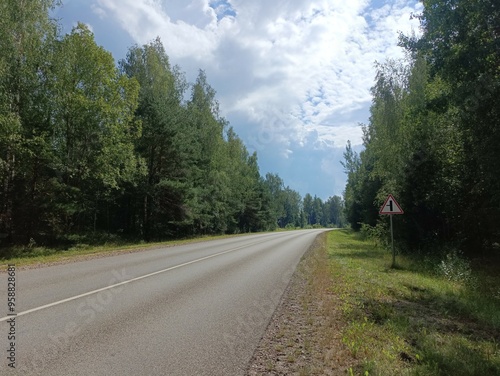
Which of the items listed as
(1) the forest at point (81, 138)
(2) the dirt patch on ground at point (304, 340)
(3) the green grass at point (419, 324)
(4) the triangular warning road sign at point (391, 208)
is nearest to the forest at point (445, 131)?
(4) the triangular warning road sign at point (391, 208)

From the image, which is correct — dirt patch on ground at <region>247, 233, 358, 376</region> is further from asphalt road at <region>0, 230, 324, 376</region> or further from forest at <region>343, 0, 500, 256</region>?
forest at <region>343, 0, 500, 256</region>

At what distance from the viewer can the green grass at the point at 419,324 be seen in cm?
440

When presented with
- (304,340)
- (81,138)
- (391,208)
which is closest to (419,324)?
(304,340)

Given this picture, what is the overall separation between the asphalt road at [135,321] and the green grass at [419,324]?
1635mm

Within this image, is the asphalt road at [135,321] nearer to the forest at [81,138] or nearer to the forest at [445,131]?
the forest at [445,131]

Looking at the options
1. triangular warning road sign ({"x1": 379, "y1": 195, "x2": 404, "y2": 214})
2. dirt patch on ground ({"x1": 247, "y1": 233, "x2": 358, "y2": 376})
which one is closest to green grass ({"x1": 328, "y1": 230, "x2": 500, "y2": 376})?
dirt patch on ground ({"x1": 247, "y1": 233, "x2": 358, "y2": 376})

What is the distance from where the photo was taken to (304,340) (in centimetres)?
528

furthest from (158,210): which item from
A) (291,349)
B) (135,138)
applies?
(291,349)

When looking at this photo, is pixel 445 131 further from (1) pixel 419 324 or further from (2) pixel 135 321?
(2) pixel 135 321

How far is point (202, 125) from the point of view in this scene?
42.3m

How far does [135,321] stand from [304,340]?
288 cm

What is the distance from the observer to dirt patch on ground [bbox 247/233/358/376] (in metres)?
4.25

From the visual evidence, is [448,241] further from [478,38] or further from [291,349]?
[291,349]

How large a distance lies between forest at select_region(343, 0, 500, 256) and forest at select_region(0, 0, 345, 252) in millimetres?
18235
